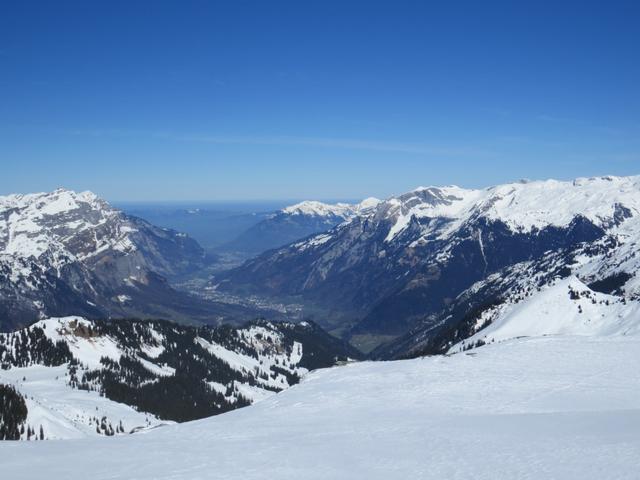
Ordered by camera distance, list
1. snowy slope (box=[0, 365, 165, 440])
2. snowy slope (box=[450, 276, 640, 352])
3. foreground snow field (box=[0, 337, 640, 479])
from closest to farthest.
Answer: foreground snow field (box=[0, 337, 640, 479]) < snowy slope (box=[0, 365, 165, 440]) < snowy slope (box=[450, 276, 640, 352])

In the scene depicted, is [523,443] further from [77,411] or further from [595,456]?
[77,411]

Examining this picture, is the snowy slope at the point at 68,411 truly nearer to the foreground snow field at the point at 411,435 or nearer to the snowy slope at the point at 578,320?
the foreground snow field at the point at 411,435

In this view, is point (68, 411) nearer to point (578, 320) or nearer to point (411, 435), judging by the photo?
point (411, 435)

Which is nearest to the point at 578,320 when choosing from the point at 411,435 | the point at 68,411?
the point at 68,411

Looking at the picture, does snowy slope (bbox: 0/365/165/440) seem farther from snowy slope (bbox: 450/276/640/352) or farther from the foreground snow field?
snowy slope (bbox: 450/276/640/352)

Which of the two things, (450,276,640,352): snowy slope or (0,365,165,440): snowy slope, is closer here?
(0,365,165,440): snowy slope

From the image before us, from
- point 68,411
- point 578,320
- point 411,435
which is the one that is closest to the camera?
point 411,435

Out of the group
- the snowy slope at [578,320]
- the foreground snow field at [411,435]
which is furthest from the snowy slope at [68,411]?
the snowy slope at [578,320]

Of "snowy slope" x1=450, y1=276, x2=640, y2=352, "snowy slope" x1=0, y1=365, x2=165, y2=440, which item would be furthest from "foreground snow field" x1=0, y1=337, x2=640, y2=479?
"snowy slope" x1=450, y1=276, x2=640, y2=352
